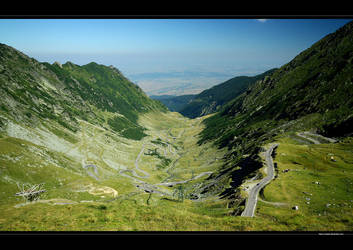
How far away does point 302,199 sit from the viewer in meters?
43.0

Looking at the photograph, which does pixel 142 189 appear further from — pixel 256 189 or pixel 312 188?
pixel 312 188

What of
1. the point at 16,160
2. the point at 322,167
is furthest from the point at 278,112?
the point at 16,160

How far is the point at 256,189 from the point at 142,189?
195 ft

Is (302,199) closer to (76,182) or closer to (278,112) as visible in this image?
(76,182)

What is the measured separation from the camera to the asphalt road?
42206mm

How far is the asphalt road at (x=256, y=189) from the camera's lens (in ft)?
138

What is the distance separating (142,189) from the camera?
3917 inches

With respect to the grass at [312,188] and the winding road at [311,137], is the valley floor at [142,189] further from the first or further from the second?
the winding road at [311,137]

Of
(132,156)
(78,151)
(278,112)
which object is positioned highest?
(278,112)

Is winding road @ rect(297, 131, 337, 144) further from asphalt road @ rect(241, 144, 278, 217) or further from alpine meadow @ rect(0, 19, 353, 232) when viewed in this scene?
asphalt road @ rect(241, 144, 278, 217)

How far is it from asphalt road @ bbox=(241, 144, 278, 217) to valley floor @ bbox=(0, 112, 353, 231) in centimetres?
153

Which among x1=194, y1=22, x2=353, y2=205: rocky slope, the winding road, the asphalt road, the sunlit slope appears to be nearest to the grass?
the asphalt road
